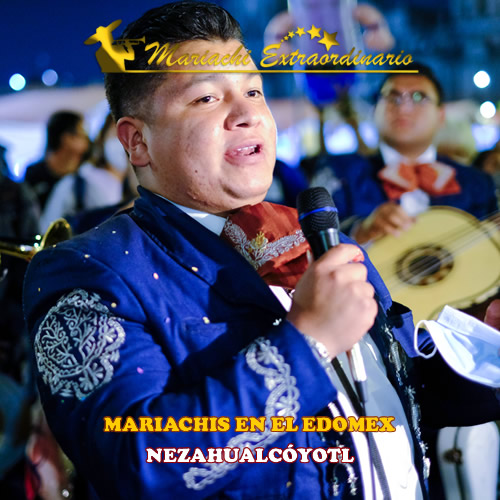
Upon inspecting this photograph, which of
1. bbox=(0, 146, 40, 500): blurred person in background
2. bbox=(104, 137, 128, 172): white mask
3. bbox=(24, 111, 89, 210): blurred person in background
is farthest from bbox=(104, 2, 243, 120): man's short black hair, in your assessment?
bbox=(24, 111, 89, 210): blurred person in background

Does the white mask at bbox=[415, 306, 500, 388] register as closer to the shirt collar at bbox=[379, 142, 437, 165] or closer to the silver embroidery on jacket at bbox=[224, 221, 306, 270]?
the silver embroidery on jacket at bbox=[224, 221, 306, 270]

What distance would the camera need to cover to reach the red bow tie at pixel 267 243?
1080 mm

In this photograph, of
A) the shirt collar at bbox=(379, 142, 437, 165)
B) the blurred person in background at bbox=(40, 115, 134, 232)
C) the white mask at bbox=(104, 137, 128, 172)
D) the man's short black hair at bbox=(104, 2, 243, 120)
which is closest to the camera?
the man's short black hair at bbox=(104, 2, 243, 120)

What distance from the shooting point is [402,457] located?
1.07 meters

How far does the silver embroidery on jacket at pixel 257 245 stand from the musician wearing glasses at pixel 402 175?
0.74 meters

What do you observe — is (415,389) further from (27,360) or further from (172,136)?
(27,360)

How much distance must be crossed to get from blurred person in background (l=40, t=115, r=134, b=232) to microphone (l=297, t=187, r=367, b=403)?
7.56 ft

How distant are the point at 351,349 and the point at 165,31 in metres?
0.61

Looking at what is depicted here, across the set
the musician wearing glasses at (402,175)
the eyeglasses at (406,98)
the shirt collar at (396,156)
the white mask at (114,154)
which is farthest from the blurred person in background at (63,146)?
the eyeglasses at (406,98)

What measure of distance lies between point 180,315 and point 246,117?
0.33 metres

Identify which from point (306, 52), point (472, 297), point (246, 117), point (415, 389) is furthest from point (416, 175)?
point (246, 117)

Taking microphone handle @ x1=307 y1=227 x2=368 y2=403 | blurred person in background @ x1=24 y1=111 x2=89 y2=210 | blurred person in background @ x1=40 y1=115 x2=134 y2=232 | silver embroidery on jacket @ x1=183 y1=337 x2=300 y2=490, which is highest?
blurred person in background @ x1=24 y1=111 x2=89 y2=210

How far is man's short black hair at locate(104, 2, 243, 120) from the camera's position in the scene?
3.60 ft

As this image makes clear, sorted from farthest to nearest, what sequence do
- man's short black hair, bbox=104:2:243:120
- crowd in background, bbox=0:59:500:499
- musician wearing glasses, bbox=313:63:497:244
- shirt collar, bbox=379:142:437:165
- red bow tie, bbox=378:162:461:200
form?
shirt collar, bbox=379:142:437:165 → crowd in background, bbox=0:59:500:499 → red bow tie, bbox=378:162:461:200 → musician wearing glasses, bbox=313:63:497:244 → man's short black hair, bbox=104:2:243:120
